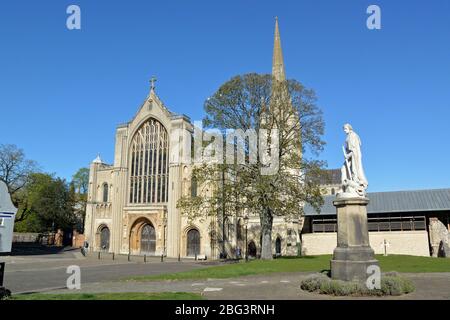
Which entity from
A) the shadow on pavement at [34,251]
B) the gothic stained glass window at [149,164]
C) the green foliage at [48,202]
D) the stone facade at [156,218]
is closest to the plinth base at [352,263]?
the stone facade at [156,218]

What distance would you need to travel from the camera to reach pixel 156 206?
1732 inches

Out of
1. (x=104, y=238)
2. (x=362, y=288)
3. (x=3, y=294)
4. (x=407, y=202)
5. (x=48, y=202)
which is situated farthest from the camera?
(x=48, y=202)

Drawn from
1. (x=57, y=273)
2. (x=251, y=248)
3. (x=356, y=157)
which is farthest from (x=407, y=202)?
(x=57, y=273)

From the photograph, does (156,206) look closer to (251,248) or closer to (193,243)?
(193,243)

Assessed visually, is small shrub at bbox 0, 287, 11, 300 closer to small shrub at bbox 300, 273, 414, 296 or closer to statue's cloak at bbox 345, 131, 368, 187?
small shrub at bbox 300, 273, 414, 296

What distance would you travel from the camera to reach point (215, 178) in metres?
28.3

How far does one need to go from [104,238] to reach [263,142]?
30.5 m

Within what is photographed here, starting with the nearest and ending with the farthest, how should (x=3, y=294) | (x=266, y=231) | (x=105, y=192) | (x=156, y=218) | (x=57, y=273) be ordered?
1. (x=3, y=294)
2. (x=57, y=273)
3. (x=266, y=231)
4. (x=156, y=218)
5. (x=105, y=192)

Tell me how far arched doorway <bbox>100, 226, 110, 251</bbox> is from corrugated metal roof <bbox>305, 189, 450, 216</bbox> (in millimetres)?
26185

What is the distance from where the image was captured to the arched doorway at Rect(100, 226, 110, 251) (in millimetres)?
48225

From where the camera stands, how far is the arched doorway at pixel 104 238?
4822cm
